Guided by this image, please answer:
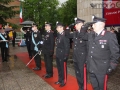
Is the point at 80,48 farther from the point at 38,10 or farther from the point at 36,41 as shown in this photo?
the point at 38,10

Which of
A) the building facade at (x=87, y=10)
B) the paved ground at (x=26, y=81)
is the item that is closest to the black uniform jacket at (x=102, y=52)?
the paved ground at (x=26, y=81)

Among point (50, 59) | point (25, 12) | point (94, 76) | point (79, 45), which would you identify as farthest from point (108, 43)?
point (25, 12)

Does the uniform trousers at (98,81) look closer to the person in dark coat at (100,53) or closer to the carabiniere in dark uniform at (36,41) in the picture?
the person in dark coat at (100,53)

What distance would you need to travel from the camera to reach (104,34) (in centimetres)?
408

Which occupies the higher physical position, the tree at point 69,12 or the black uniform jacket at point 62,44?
the tree at point 69,12

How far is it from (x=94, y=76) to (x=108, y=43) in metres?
0.74

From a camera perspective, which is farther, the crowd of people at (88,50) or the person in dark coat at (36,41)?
the person in dark coat at (36,41)

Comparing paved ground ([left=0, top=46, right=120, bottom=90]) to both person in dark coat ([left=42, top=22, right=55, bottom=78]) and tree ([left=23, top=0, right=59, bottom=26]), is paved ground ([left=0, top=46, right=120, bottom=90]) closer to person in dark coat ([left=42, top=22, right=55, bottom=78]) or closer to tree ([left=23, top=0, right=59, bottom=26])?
person in dark coat ([left=42, top=22, right=55, bottom=78])

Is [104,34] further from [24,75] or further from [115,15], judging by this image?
[115,15]

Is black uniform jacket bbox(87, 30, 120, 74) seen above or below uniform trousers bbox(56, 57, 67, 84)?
above

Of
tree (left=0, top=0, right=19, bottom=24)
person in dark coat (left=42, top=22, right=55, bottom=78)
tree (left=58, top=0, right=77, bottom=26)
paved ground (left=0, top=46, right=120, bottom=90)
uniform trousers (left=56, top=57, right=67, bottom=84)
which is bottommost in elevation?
paved ground (left=0, top=46, right=120, bottom=90)

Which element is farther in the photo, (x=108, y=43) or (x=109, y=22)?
(x=109, y=22)

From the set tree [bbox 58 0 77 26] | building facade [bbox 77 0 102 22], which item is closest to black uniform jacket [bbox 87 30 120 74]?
building facade [bbox 77 0 102 22]

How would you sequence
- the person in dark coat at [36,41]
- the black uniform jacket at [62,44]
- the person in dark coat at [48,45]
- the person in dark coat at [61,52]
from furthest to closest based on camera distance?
1. the person in dark coat at [36,41]
2. the person in dark coat at [48,45]
3. the person in dark coat at [61,52]
4. the black uniform jacket at [62,44]
